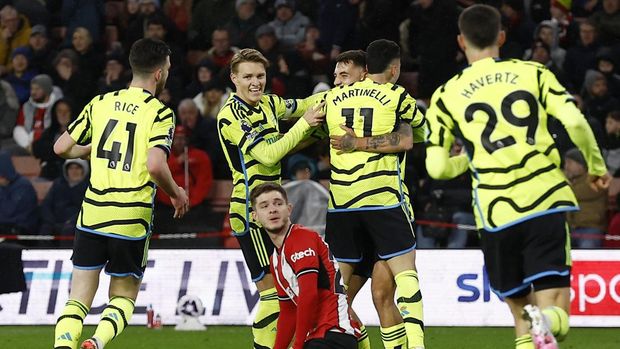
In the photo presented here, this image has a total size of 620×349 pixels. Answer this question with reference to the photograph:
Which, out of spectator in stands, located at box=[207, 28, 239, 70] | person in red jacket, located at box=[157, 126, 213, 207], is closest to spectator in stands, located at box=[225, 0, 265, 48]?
spectator in stands, located at box=[207, 28, 239, 70]

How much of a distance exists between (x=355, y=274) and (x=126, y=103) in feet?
6.71

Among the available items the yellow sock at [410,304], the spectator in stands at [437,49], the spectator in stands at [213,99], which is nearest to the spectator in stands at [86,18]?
the spectator in stands at [213,99]

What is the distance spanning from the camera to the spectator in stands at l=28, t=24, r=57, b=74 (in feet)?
59.6

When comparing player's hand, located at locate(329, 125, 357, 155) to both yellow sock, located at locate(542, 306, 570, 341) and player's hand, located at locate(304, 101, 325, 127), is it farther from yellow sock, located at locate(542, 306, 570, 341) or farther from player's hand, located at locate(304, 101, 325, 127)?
yellow sock, located at locate(542, 306, 570, 341)

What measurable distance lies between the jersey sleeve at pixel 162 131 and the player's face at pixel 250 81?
27.8 inches

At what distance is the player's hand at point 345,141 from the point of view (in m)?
9.02

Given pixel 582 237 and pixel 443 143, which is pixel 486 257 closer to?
pixel 443 143

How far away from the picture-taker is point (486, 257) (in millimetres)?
7156

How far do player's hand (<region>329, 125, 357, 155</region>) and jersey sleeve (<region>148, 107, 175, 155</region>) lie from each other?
1.15 meters

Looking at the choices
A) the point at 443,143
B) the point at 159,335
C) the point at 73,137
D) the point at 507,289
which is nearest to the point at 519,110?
the point at 443,143

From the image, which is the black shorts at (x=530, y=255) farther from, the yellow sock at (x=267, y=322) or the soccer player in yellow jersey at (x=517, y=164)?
the yellow sock at (x=267, y=322)

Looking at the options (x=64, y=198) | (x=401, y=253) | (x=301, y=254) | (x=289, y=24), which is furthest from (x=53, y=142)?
(x=301, y=254)

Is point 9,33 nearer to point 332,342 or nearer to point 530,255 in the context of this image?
point 332,342

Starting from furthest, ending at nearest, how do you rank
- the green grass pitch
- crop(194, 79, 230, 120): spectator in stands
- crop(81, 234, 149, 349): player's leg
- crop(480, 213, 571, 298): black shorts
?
crop(194, 79, 230, 120): spectator in stands → the green grass pitch → crop(81, 234, 149, 349): player's leg → crop(480, 213, 571, 298): black shorts
